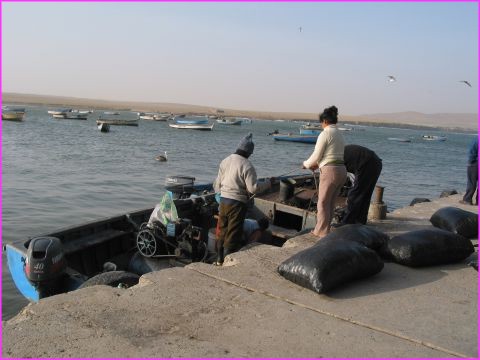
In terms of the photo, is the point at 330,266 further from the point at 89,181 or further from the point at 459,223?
the point at 89,181

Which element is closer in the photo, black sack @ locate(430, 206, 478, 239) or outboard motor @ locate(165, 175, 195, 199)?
black sack @ locate(430, 206, 478, 239)

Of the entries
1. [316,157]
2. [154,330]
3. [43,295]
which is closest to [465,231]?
[316,157]

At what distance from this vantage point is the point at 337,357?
3.18 m

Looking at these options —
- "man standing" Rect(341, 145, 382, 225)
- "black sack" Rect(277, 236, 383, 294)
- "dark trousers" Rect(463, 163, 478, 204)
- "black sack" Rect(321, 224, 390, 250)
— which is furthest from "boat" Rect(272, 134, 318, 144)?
"black sack" Rect(277, 236, 383, 294)

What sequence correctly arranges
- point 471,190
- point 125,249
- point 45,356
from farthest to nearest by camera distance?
point 471,190, point 125,249, point 45,356

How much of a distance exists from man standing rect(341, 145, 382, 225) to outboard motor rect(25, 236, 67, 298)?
14.1ft

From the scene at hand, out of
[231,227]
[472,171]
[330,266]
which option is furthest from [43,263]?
[472,171]

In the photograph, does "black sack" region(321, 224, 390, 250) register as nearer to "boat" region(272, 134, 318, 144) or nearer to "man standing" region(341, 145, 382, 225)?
"man standing" region(341, 145, 382, 225)

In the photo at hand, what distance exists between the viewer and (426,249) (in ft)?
17.4

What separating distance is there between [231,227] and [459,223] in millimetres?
3584

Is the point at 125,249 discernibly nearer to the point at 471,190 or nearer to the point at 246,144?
the point at 246,144

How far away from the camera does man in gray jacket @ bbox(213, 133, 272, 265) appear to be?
561 centimetres

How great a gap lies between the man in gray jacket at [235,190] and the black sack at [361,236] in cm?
113

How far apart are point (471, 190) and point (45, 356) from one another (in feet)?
32.9
